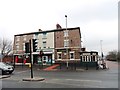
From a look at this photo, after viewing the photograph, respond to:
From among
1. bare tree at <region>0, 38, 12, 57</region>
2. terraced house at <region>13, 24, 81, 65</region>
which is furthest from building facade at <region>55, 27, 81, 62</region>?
bare tree at <region>0, 38, 12, 57</region>

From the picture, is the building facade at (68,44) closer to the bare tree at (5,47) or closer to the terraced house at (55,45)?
the terraced house at (55,45)

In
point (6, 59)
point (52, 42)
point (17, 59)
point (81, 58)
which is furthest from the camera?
point (6, 59)

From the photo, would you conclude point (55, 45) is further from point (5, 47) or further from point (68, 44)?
point (5, 47)

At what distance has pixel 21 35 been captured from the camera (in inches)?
2486

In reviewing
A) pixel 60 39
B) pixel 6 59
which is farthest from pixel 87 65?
pixel 6 59

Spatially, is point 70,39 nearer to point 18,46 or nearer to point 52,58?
point 52,58

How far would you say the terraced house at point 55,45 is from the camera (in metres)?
54.4

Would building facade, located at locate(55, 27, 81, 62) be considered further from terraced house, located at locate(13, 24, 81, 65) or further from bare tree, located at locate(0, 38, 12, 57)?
bare tree, located at locate(0, 38, 12, 57)

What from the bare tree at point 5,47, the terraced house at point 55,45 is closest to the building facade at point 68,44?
the terraced house at point 55,45

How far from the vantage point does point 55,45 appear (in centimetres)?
5697

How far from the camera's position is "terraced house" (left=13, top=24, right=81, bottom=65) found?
5441 centimetres

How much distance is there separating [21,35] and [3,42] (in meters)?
38.3

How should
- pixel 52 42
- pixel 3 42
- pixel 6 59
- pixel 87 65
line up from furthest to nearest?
1. pixel 3 42
2. pixel 6 59
3. pixel 52 42
4. pixel 87 65

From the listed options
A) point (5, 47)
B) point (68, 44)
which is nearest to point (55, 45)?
point (68, 44)
